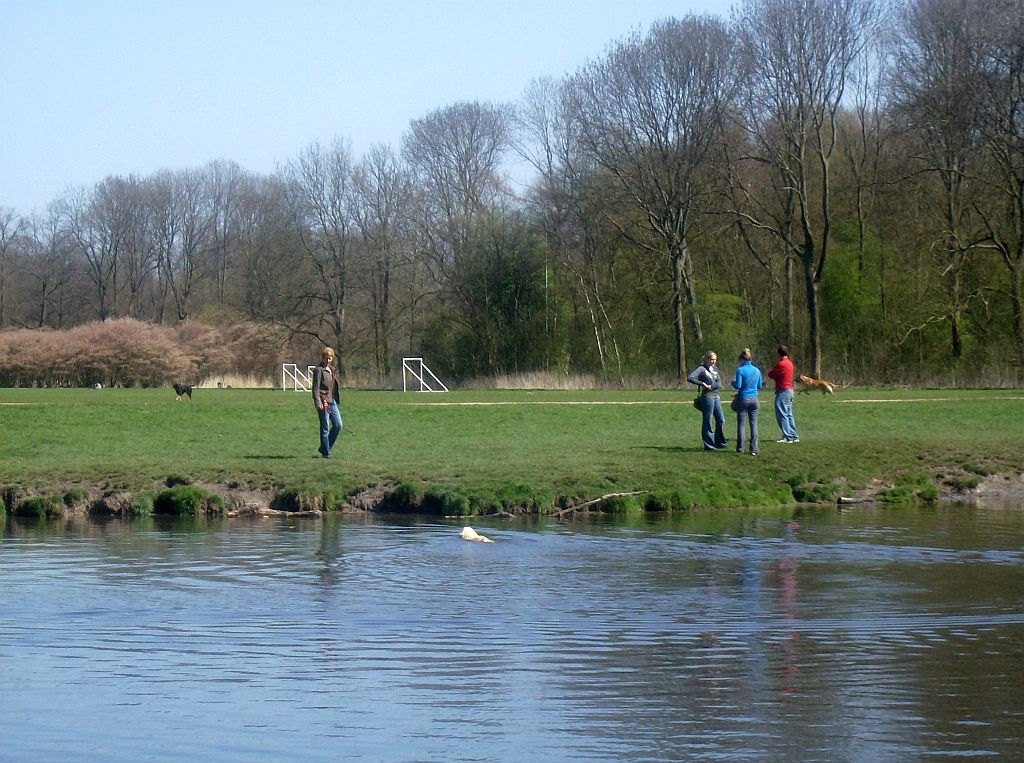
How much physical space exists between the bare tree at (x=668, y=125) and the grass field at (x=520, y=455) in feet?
72.1

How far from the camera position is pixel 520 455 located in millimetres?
23266

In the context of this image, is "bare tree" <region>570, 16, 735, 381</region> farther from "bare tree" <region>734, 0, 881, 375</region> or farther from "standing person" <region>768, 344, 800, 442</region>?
"standing person" <region>768, 344, 800, 442</region>

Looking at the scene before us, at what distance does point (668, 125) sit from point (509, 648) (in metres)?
49.5

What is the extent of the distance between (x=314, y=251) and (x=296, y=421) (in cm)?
4805

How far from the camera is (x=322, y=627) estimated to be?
10.4 m

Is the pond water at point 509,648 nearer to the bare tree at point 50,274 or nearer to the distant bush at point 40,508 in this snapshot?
the distant bush at point 40,508

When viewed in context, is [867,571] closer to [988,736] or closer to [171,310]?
[988,736]

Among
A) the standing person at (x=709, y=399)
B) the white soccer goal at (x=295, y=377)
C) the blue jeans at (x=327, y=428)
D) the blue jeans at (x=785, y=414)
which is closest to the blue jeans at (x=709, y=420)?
the standing person at (x=709, y=399)

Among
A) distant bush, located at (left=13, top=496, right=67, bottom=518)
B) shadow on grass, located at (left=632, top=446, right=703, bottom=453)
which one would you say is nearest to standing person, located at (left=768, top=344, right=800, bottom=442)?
shadow on grass, located at (left=632, top=446, right=703, bottom=453)

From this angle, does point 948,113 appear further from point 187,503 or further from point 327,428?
point 187,503

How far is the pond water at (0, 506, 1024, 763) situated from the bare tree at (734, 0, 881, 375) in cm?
4053

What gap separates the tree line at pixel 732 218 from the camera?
52031mm

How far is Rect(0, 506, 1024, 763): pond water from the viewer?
7488 mm

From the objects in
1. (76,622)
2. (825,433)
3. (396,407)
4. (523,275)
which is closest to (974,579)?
(76,622)
